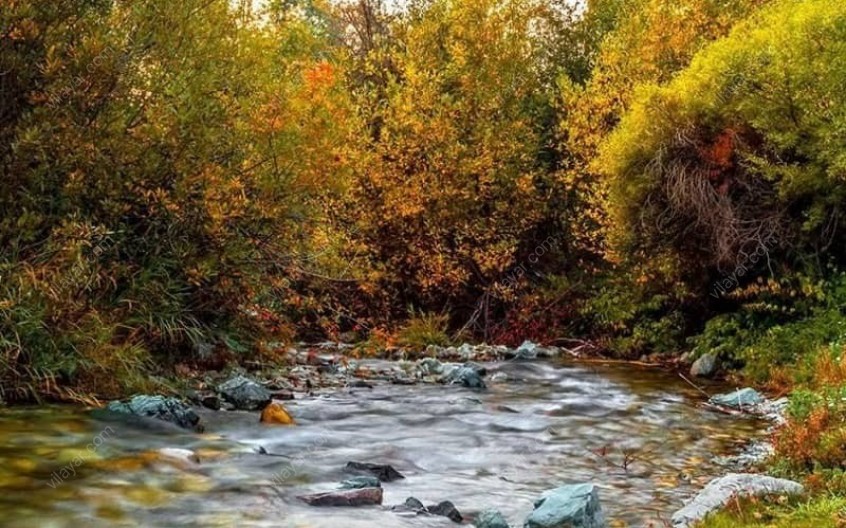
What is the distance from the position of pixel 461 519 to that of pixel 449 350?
12.2 meters

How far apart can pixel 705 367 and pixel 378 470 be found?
9.00 m

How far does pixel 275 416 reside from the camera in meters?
10.8

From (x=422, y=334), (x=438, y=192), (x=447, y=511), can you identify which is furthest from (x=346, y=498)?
(x=438, y=192)

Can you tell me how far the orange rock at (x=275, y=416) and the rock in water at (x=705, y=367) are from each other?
805cm

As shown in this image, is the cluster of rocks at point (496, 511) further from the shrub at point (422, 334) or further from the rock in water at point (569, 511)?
the shrub at point (422, 334)

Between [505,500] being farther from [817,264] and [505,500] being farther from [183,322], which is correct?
[817,264]

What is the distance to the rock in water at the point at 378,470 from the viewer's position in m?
8.41

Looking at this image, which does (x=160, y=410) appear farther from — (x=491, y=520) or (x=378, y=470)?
(x=491, y=520)

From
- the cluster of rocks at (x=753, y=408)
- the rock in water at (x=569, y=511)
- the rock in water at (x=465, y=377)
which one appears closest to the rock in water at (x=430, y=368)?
the rock in water at (x=465, y=377)

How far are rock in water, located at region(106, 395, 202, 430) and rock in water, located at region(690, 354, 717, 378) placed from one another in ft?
30.4

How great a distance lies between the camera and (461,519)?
708cm

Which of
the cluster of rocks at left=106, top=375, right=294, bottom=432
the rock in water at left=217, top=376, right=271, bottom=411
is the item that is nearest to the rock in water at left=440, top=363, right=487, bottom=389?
the cluster of rocks at left=106, top=375, right=294, bottom=432

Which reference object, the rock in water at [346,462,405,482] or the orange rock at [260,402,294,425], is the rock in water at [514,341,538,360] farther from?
the rock in water at [346,462,405,482]

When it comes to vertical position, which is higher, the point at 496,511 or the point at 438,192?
the point at 438,192
